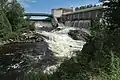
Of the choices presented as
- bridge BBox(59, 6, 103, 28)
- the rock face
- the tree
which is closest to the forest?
the rock face

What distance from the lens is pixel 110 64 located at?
26.0 feet

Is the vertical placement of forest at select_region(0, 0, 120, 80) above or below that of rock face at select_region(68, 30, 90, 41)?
above

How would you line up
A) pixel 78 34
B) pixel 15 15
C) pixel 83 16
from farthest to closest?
pixel 83 16 → pixel 15 15 → pixel 78 34

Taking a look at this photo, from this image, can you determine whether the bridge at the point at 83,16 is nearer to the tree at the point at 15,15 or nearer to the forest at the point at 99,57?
the tree at the point at 15,15

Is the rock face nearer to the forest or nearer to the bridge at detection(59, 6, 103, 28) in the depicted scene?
the bridge at detection(59, 6, 103, 28)

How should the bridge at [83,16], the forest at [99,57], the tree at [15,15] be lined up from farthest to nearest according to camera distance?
the bridge at [83,16], the tree at [15,15], the forest at [99,57]

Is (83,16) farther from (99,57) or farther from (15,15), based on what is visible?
(99,57)

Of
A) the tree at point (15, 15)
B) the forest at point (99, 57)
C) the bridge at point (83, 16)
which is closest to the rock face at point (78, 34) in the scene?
the bridge at point (83, 16)

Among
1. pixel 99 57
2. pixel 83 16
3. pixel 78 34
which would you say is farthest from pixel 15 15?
pixel 99 57

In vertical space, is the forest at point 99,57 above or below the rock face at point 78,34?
above

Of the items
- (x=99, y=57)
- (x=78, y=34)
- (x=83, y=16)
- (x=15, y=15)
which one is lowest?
(x=78, y=34)

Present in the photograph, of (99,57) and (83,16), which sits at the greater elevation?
(99,57)

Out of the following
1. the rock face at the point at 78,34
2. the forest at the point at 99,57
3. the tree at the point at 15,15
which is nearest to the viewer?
the forest at the point at 99,57

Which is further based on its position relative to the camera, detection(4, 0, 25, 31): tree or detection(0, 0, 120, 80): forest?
detection(4, 0, 25, 31): tree
